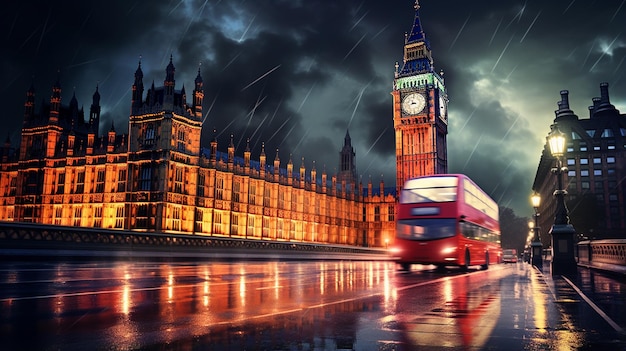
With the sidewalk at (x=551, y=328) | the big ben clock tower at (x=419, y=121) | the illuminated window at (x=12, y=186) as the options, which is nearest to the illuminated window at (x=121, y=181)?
the illuminated window at (x=12, y=186)

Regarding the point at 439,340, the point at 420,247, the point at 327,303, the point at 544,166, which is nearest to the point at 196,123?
the point at 420,247

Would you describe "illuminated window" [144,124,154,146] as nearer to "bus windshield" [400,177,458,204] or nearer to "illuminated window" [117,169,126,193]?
"illuminated window" [117,169,126,193]

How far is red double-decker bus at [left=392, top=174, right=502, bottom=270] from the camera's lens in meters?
21.3

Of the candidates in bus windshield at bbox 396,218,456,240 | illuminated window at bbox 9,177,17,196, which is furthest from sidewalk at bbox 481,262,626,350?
illuminated window at bbox 9,177,17,196

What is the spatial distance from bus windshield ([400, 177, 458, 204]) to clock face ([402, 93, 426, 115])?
274 ft

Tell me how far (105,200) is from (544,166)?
97061mm

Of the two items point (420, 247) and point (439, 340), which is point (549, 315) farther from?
point (420, 247)

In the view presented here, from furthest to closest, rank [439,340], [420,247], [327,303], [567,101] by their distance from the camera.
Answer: [567,101], [420,247], [327,303], [439,340]

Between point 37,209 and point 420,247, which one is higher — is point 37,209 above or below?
above

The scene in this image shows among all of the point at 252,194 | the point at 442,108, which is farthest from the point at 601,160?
the point at 252,194

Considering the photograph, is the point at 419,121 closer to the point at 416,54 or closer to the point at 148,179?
the point at 416,54

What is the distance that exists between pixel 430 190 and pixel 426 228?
5.65ft

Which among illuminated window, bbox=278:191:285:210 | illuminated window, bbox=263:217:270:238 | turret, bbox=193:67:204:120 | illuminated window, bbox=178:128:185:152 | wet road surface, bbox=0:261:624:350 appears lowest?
wet road surface, bbox=0:261:624:350

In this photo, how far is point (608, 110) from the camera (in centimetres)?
9481
